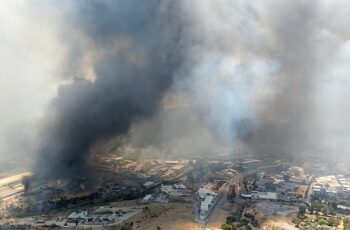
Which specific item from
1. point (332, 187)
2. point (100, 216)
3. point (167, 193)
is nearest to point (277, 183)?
point (332, 187)

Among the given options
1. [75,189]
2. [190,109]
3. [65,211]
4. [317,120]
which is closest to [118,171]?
[75,189]

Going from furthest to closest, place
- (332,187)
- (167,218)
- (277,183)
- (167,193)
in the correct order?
(277,183) → (332,187) → (167,193) → (167,218)

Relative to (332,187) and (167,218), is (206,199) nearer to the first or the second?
(167,218)

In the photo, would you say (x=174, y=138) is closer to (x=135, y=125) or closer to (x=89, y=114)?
(x=135, y=125)

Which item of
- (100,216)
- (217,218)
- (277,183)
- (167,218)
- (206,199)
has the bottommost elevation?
(217,218)

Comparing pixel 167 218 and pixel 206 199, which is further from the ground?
pixel 206 199

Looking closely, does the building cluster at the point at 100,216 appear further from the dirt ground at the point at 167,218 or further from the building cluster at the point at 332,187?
the building cluster at the point at 332,187

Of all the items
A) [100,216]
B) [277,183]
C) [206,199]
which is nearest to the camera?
[100,216]

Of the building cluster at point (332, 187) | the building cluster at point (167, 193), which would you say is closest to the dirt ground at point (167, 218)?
the building cluster at point (167, 193)

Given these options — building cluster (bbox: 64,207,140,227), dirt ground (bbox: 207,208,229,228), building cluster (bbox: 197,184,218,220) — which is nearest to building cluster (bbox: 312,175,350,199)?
building cluster (bbox: 197,184,218,220)
